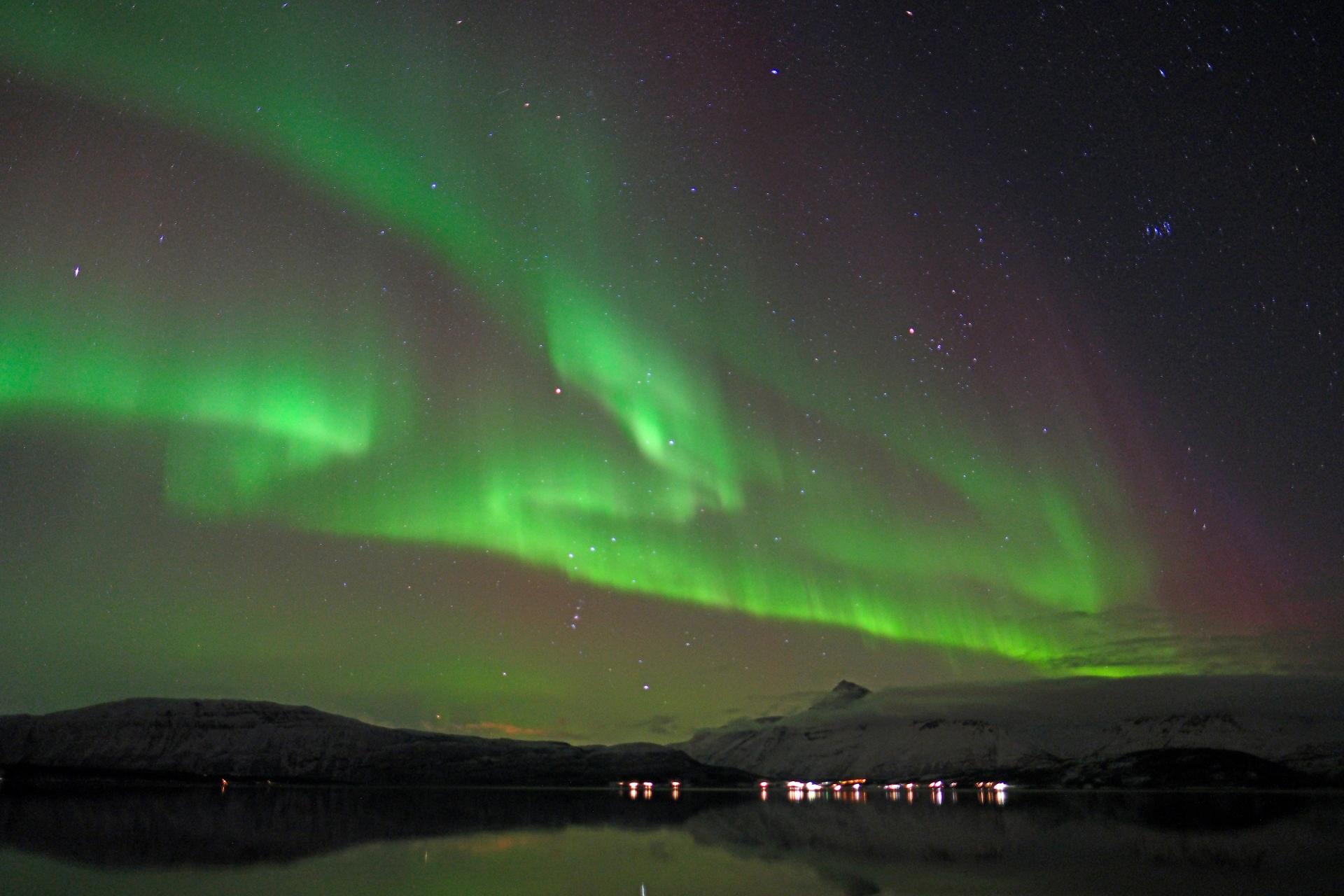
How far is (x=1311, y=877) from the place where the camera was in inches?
1048

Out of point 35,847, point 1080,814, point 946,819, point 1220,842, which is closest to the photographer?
point 35,847

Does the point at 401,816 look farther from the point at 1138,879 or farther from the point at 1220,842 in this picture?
the point at 1138,879

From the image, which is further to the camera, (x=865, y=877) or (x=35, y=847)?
(x=35, y=847)

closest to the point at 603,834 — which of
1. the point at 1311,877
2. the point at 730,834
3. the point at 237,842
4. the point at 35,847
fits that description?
the point at 730,834

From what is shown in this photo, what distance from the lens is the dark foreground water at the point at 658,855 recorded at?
25016 millimetres

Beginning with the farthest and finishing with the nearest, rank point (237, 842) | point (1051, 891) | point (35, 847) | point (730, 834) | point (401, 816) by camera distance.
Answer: point (401, 816)
point (730, 834)
point (237, 842)
point (35, 847)
point (1051, 891)

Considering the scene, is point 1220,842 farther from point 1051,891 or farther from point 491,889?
point 491,889

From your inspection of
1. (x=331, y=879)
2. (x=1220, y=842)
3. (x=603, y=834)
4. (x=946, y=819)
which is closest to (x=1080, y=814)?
(x=946, y=819)

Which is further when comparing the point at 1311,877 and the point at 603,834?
the point at 603,834

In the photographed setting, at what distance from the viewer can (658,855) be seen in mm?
34906

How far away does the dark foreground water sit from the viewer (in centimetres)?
2502

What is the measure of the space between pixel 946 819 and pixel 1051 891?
43.6 meters

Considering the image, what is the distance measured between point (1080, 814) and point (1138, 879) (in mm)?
60841

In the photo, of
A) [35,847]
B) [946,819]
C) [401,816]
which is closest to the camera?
[35,847]
